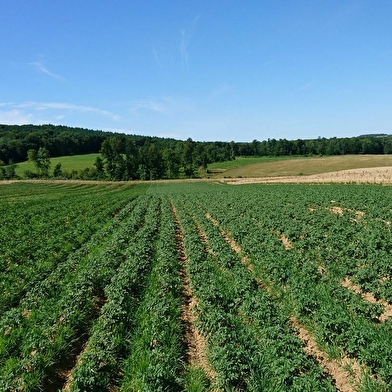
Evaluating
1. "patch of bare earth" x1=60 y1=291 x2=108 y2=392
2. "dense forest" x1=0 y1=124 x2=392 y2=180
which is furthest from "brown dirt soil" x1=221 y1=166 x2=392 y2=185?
"dense forest" x1=0 y1=124 x2=392 y2=180

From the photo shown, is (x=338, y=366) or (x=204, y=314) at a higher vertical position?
(x=204, y=314)

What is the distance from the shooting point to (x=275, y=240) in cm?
1436

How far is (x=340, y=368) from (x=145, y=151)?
114 meters

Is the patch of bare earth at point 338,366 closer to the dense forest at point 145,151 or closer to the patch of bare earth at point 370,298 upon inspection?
the patch of bare earth at point 370,298

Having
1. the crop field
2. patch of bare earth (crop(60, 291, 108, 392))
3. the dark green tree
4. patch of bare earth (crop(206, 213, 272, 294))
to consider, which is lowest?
patch of bare earth (crop(206, 213, 272, 294))

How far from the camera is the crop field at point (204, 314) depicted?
576 cm

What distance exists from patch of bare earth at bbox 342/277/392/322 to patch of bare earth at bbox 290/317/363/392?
6.96ft

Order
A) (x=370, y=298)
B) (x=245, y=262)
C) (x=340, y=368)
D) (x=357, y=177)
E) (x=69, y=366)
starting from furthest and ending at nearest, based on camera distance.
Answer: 1. (x=357, y=177)
2. (x=245, y=262)
3. (x=370, y=298)
4. (x=69, y=366)
5. (x=340, y=368)

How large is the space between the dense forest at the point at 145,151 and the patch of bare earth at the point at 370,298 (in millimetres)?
104456

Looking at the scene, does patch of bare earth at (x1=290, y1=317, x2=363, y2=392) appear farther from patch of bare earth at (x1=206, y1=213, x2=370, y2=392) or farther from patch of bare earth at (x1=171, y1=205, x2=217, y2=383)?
patch of bare earth at (x1=171, y1=205, x2=217, y2=383)

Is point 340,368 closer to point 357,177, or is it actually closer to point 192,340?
point 192,340

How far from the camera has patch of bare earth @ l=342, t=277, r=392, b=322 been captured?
766 cm

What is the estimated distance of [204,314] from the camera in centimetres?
820

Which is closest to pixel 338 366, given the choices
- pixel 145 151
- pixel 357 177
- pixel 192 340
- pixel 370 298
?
pixel 192 340
